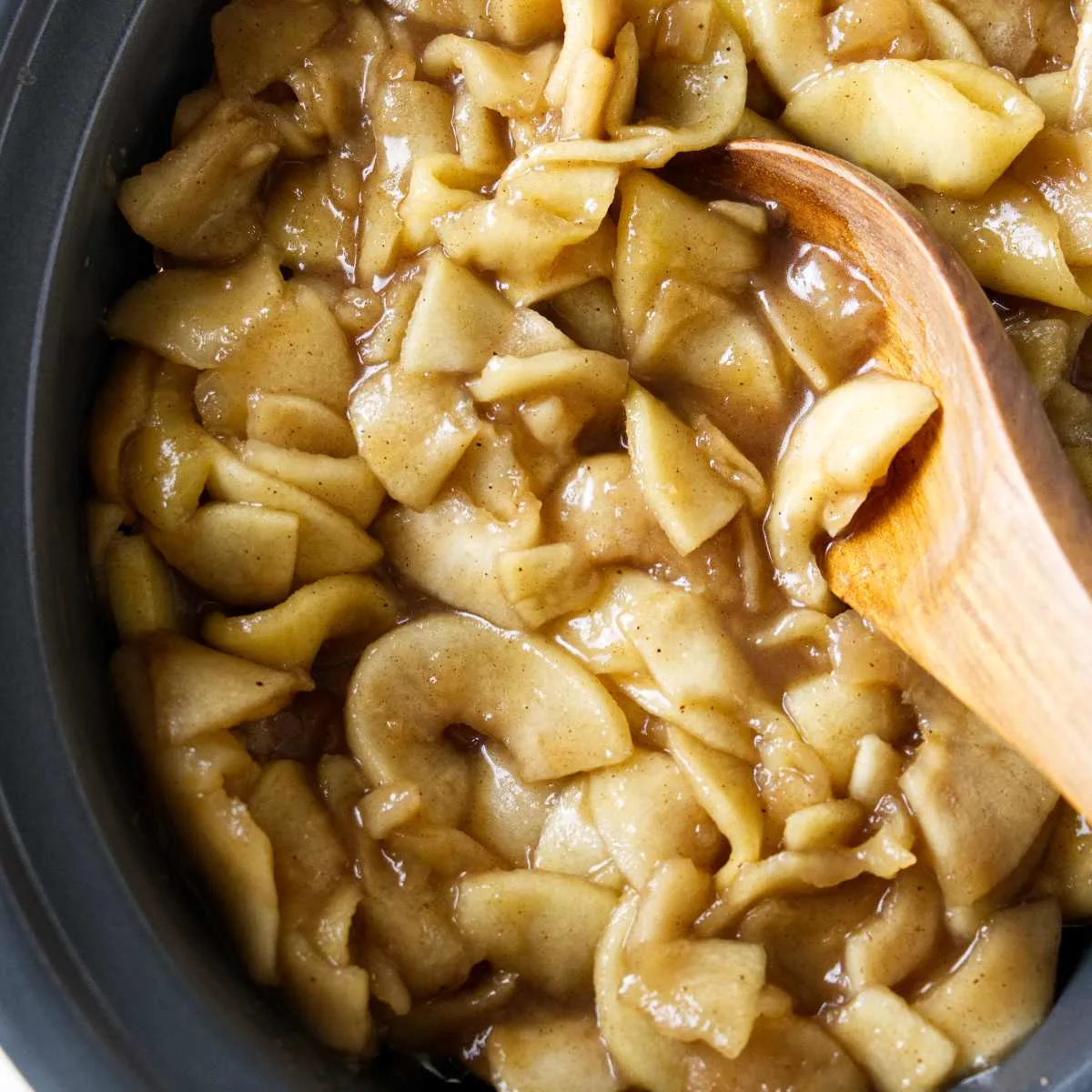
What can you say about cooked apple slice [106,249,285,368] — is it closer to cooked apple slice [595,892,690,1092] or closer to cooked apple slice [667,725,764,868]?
cooked apple slice [667,725,764,868]

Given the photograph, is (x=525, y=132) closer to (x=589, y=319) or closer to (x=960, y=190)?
(x=589, y=319)

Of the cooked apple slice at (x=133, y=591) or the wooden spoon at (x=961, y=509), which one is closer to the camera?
the wooden spoon at (x=961, y=509)

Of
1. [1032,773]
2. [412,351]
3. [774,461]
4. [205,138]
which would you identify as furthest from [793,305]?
[205,138]

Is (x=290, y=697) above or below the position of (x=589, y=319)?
below

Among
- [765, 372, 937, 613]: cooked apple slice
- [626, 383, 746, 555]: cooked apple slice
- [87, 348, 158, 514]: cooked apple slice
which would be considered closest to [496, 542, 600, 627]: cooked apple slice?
[626, 383, 746, 555]: cooked apple slice

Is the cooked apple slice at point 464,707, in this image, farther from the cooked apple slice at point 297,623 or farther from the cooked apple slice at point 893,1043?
the cooked apple slice at point 893,1043

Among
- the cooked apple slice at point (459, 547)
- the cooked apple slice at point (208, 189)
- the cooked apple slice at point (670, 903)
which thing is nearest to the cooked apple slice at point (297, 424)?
the cooked apple slice at point (459, 547)

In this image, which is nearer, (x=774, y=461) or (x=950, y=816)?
(x=950, y=816)
